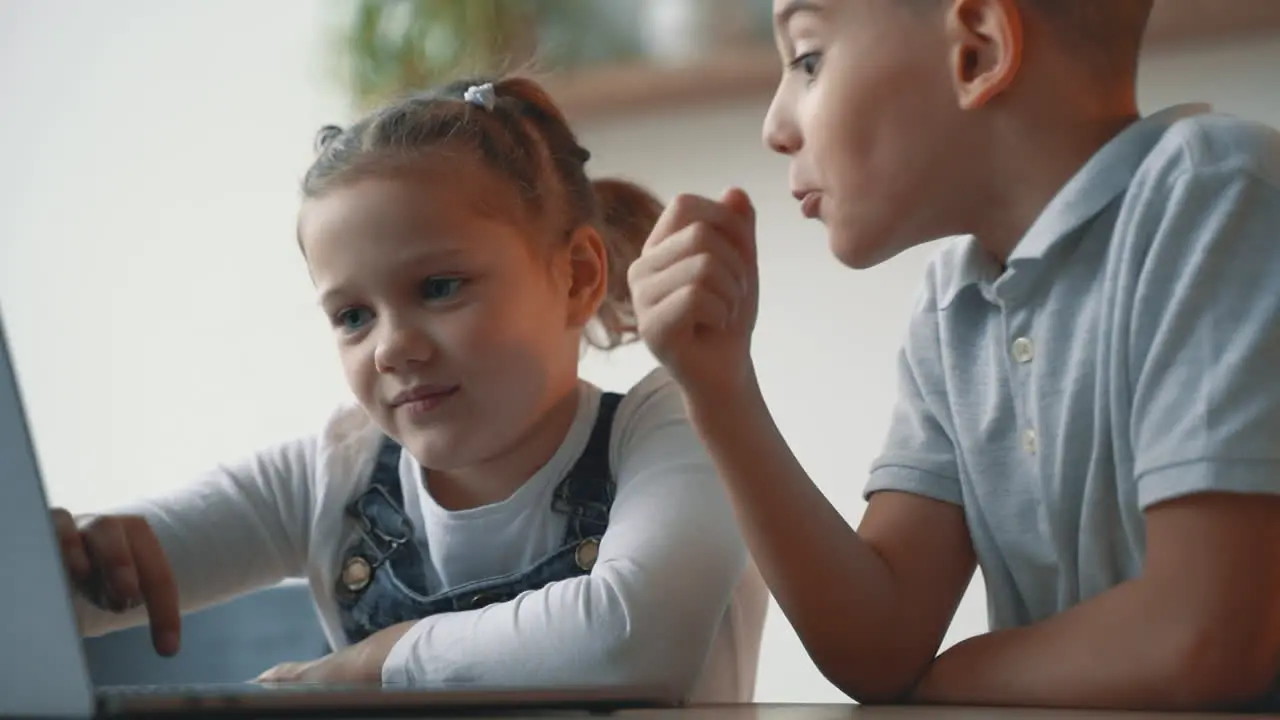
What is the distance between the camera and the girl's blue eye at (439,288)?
0.98 meters

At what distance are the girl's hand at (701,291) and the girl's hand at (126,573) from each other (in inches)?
14.1

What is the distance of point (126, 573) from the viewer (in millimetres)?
872

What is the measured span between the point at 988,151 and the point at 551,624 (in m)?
0.37

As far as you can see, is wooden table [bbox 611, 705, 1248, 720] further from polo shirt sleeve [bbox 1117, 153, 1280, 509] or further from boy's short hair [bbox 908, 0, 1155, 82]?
boy's short hair [bbox 908, 0, 1155, 82]

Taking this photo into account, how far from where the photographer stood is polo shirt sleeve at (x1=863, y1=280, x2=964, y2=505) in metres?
0.85

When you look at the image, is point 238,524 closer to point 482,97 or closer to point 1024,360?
point 482,97

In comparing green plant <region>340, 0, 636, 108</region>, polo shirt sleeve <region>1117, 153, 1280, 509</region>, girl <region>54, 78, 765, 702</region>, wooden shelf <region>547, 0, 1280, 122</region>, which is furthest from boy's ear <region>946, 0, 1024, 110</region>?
green plant <region>340, 0, 636, 108</region>

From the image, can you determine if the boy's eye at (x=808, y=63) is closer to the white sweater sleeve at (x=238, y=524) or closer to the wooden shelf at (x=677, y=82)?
the white sweater sleeve at (x=238, y=524)

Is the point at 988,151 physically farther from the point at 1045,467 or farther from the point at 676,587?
the point at 676,587

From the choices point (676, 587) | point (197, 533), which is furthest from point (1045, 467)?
point (197, 533)

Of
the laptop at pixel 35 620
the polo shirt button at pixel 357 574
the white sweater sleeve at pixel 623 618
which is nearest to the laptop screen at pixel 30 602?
the laptop at pixel 35 620

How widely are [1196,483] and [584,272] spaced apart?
548 millimetres

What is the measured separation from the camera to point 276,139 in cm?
216

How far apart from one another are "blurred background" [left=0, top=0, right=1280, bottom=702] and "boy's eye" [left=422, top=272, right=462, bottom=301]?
2.05 ft
